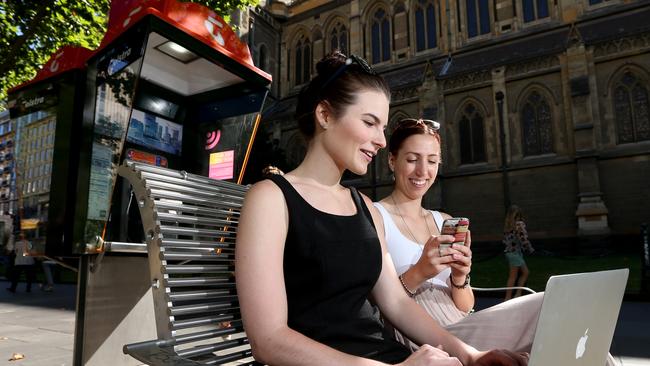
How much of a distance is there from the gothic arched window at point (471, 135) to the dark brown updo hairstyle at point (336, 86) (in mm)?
19743

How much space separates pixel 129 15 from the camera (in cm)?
329

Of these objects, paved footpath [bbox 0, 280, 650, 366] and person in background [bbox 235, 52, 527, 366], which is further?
paved footpath [bbox 0, 280, 650, 366]

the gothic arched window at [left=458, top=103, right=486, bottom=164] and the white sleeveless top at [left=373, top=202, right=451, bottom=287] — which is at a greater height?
the gothic arched window at [left=458, top=103, right=486, bottom=164]

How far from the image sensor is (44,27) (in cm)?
788

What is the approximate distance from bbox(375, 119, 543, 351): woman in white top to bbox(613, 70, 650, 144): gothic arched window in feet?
61.1

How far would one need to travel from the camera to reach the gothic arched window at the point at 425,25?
22.8 meters

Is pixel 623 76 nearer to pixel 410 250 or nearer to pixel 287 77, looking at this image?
pixel 287 77

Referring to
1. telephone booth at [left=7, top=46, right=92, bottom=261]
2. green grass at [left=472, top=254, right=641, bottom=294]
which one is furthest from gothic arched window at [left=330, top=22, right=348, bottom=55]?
telephone booth at [left=7, top=46, right=92, bottom=261]

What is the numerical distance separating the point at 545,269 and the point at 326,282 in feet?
41.8

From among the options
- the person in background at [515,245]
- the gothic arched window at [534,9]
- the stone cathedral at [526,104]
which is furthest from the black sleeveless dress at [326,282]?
the gothic arched window at [534,9]

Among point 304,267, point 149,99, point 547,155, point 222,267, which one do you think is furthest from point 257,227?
point 547,155

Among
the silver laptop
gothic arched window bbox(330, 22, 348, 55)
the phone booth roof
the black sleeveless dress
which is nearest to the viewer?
the silver laptop

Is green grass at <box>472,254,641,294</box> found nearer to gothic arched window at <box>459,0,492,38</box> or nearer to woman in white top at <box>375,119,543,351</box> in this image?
woman in white top at <box>375,119,543,351</box>

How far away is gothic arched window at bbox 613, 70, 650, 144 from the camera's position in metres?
17.1
